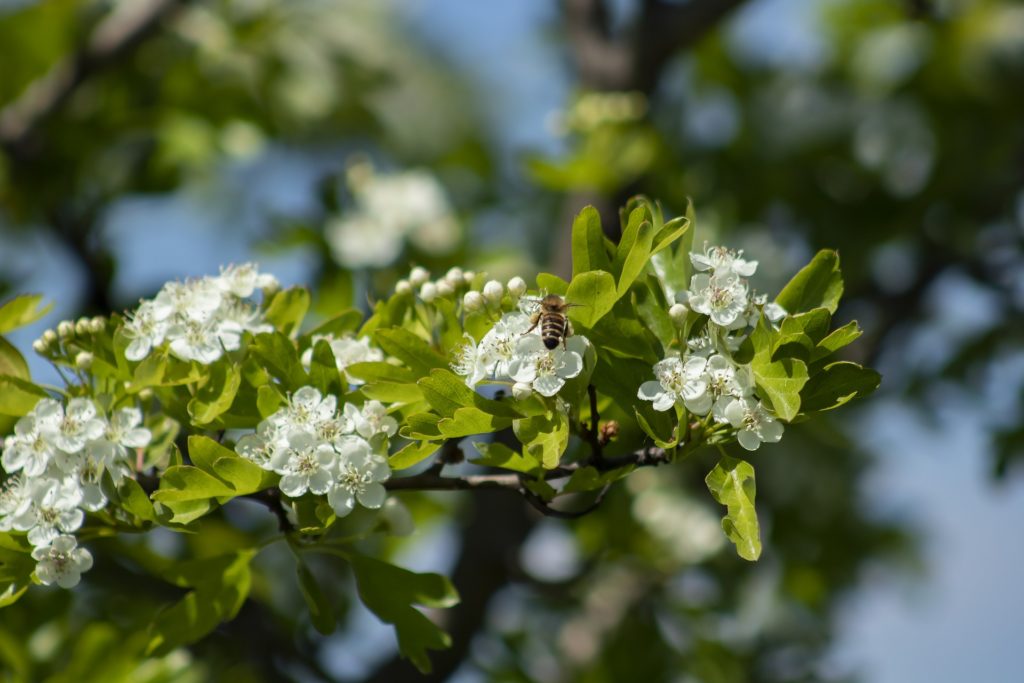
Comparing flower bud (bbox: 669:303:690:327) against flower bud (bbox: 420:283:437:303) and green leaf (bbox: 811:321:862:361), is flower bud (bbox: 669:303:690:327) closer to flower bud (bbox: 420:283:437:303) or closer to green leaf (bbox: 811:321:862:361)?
green leaf (bbox: 811:321:862:361)

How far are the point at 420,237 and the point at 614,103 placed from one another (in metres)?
0.65

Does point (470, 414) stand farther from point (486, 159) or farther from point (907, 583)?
point (907, 583)

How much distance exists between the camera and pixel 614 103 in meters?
2.92

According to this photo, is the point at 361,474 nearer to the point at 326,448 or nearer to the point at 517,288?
the point at 326,448

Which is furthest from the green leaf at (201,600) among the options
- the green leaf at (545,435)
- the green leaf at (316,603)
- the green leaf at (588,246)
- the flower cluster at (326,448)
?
the green leaf at (588,246)

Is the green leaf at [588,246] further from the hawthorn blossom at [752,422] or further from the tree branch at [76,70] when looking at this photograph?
the tree branch at [76,70]

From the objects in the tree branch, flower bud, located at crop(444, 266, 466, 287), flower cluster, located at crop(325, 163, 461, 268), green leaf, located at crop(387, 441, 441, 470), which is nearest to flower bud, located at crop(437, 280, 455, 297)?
flower bud, located at crop(444, 266, 466, 287)

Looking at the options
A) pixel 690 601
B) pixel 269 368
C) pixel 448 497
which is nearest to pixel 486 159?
pixel 448 497

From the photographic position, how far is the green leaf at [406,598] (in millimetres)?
1426

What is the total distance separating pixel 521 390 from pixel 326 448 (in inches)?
8.9

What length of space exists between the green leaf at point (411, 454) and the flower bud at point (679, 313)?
0.99 feet

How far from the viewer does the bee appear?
1219mm

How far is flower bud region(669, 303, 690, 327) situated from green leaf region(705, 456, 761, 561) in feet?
0.53

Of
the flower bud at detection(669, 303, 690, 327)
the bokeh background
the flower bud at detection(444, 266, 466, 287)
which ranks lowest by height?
the bokeh background
